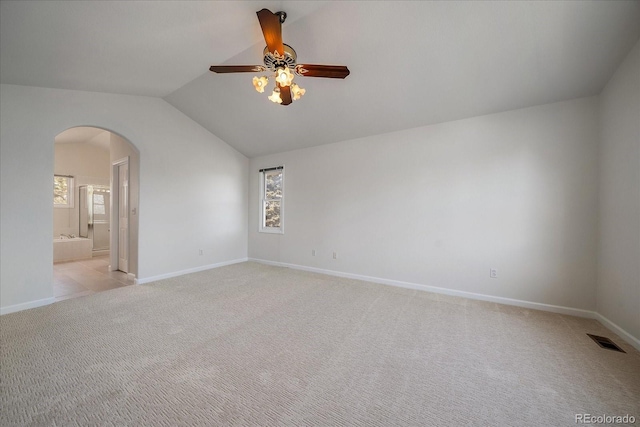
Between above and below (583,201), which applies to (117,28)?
above

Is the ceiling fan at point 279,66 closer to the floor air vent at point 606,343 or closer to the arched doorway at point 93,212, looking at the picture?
the arched doorway at point 93,212

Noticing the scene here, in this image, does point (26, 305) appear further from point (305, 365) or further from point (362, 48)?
point (362, 48)

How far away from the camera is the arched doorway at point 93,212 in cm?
407

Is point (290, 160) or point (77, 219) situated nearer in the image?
point (290, 160)

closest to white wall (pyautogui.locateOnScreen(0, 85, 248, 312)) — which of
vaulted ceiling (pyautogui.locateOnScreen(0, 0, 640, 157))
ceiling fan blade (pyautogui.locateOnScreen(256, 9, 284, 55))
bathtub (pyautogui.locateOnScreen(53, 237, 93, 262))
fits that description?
vaulted ceiling (pyautogui.locateOnScreen(0, 0, 640, 157))

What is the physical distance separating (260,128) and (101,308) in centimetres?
352

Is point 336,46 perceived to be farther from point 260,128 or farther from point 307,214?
point 307,214

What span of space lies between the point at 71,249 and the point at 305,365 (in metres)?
7.24

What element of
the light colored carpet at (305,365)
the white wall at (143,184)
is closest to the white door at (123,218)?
the white wall at (143,184)

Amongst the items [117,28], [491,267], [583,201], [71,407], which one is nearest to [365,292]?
[491,267]

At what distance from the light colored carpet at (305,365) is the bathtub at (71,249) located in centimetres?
394

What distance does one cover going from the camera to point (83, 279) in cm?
416

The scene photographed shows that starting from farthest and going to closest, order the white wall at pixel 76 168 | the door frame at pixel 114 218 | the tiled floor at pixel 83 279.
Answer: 1. the white wall at pixel 76 168
2. the door frame at pixel 114 218
3. the tiled floor at pixel 83 279

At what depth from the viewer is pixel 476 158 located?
3320 mm
